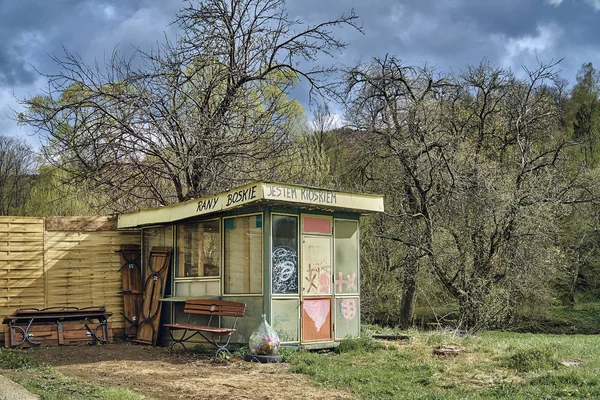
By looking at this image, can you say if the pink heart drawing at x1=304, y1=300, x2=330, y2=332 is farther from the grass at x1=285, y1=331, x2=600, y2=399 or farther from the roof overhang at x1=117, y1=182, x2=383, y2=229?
the roof overhang at x1=117, y1=182, x2=383, y2=229

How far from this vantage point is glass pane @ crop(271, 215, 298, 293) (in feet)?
35.9

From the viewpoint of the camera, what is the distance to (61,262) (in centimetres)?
1304

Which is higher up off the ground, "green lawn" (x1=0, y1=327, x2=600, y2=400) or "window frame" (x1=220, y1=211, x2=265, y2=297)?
"window frame" (x1=220, y1=211, x2=265, y2=297)

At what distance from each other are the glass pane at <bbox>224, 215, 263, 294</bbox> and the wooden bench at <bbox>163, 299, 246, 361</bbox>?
1.28 feet

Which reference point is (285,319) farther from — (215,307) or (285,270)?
(215,307)

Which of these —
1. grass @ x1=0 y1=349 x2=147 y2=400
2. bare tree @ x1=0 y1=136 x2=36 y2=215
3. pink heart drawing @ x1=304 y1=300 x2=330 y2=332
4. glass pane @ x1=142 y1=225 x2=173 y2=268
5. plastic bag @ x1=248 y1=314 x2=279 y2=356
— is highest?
bare tree @ x1=0 y1=136 x2=36 y2=215

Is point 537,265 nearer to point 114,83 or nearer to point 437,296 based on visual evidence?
point 437,296

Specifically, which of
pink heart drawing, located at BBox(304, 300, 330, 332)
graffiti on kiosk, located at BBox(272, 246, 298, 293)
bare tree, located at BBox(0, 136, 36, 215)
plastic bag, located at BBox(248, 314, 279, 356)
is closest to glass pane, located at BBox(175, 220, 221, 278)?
graffiti on kiosk, located at BBox(272, 246, 298, 293)

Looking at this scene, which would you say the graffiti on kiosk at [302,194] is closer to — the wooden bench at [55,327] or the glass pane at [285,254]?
the glass pane at [285,254]

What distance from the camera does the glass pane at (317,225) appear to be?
37.5 ft

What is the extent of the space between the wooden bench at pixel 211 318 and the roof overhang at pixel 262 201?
1.65 meters

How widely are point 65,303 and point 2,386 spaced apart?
6153mm

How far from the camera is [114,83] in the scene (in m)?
14.3

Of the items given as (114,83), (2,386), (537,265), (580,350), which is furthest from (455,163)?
(2,386)
